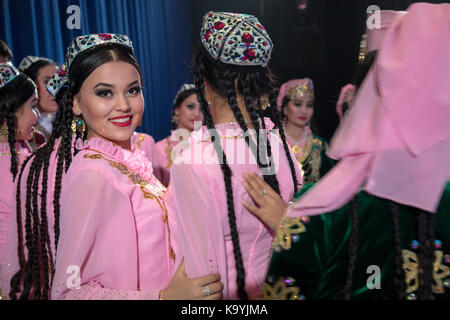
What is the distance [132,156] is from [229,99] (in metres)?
Result: 0.53

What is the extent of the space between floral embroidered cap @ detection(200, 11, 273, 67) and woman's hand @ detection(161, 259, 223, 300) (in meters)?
0.71

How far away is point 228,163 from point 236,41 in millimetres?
403

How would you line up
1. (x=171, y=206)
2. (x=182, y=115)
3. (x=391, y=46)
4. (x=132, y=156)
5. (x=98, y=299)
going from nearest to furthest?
(x=391, y=46)
(x=98, y=299)
(x=171, y=206)
(x=132, y=156)
(x=182, y=115)

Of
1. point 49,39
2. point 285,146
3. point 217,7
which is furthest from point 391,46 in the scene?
point 217,7

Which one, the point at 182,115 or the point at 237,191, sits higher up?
the point at 237,191

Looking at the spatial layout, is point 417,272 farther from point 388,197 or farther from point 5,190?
point 5,190

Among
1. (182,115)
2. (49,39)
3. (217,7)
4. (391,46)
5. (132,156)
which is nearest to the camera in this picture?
(391,46)

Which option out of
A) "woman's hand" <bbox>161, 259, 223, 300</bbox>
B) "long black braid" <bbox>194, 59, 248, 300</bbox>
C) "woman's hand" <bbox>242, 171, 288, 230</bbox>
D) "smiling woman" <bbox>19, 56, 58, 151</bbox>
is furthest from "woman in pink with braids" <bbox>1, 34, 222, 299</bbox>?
"smiling woman" <bbox>19, 56, 58, 151</bbox>

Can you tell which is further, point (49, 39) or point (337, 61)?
point (337, 61)

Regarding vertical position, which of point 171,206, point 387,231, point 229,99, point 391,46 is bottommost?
point 171,206

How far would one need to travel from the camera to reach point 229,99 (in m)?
1.32

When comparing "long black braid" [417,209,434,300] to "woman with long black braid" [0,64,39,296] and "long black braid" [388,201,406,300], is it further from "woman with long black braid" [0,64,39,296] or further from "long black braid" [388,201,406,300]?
"woman with long black braid" [0,64,39,296]

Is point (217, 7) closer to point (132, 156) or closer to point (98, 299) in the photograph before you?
point (132, 156)

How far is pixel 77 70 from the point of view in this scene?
1.52m
